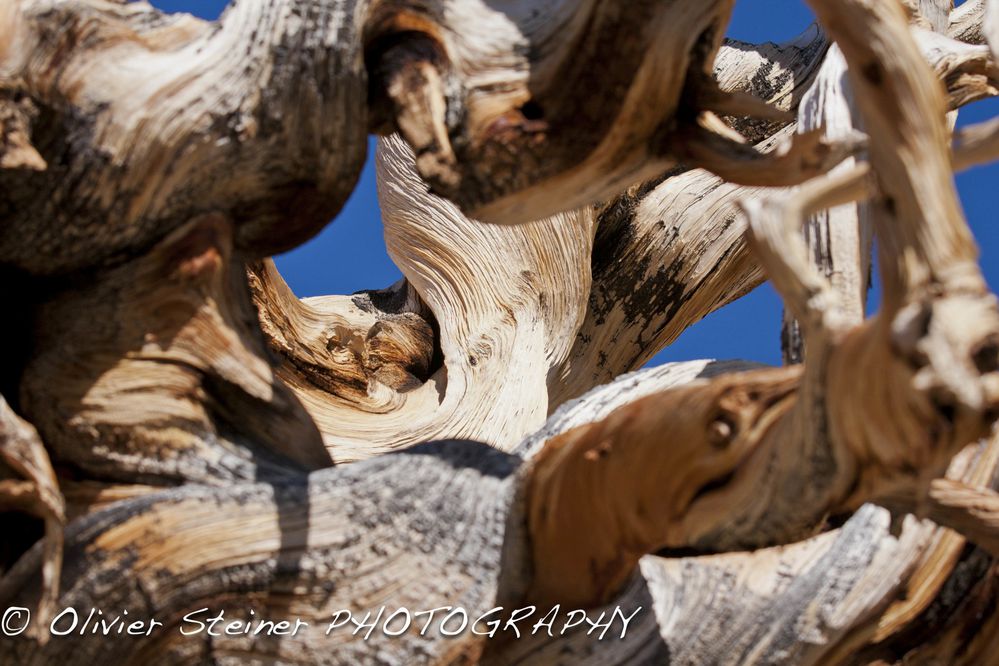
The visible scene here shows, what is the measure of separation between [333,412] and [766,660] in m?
0.91

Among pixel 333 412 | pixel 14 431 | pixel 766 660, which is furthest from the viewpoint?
pixel 333 412

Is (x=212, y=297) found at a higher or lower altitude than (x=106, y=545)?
higher

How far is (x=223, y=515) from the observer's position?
38.5 inches

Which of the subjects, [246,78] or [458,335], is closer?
[246,78]

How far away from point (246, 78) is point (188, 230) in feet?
0.45

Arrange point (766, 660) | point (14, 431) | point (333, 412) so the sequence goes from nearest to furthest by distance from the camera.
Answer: point (14, 431) < point (766, 660) < point (333, 412)

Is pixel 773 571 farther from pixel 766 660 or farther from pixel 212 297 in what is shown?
pixel 212 297

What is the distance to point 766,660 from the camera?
1.03 metres

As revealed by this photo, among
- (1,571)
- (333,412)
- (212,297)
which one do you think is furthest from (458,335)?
(1,571)

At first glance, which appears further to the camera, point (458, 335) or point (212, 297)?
point (458, 335)

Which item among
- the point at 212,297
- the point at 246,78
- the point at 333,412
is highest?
the point at 246,78

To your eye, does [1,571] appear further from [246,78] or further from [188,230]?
[246,78]

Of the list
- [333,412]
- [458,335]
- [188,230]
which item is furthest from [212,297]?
[458,335]

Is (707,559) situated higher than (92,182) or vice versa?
(92,182)
